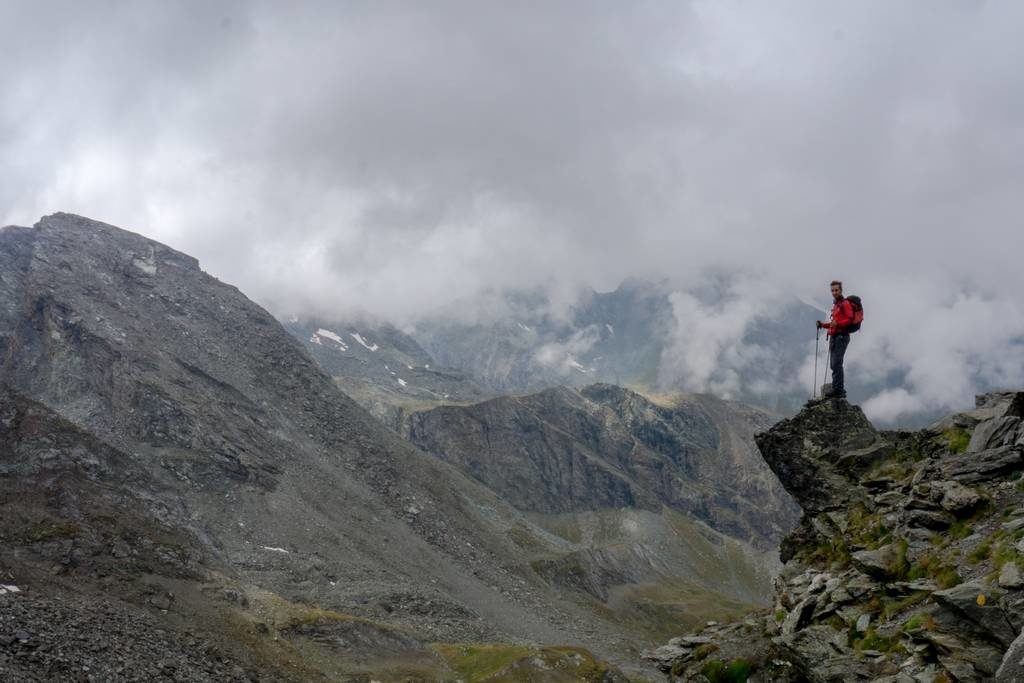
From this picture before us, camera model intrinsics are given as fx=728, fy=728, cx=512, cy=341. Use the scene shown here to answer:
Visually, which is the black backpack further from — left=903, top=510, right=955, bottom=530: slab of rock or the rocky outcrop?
the rocky outcrop

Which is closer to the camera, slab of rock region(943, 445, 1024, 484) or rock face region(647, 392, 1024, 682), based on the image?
rock face region(647, 392, 1024, 682)

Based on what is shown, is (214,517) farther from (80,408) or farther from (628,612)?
(628,612)

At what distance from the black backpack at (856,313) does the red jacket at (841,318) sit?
0.11m

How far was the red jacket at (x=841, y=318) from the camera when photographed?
30306 mm

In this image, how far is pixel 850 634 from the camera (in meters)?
20.1

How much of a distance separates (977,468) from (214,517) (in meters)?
97.8

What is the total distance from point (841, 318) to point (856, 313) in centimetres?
62

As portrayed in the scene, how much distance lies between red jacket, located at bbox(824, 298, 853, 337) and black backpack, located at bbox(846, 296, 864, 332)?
113mm

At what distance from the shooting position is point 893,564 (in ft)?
69.3

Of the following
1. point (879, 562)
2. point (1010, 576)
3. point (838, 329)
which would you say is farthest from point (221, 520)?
point (1010, 576)

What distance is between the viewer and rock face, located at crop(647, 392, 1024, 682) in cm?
1627

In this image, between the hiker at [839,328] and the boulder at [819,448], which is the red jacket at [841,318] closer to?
the hiker at [839,328]

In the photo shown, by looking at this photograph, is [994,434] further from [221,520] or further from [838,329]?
[221,520]

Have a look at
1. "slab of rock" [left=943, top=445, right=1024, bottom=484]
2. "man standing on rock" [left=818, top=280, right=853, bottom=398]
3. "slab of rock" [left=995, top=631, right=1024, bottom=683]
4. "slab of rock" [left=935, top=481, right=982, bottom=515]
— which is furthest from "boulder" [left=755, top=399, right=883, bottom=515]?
"slab of rock" [left=995, top=631, right=1024, bottom=683]
